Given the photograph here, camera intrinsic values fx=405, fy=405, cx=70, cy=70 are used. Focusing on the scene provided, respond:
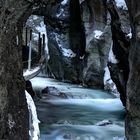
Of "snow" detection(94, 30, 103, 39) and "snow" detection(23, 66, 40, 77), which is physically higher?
"snow" detection(94, 30, 103, 39)

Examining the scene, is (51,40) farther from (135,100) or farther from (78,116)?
(135,100)

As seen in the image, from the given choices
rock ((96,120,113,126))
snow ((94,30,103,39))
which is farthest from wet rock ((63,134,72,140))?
snow ((94,30,103,39))

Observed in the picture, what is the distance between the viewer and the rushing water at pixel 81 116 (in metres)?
11.8

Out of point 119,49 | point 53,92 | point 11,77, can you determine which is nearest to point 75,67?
point 53,92

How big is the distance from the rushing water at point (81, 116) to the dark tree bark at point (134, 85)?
8.42ft

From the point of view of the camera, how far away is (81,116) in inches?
577

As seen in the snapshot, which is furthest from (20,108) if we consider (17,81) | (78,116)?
(78,116)

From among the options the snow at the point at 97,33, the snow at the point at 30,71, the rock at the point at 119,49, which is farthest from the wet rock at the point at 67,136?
the snow at the point at 97,33

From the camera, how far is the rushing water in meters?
11.8

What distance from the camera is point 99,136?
38.3 ft

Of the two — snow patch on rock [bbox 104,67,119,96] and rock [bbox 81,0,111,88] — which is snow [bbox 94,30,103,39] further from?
snow patch on rock [bbox 104,67,119,96]

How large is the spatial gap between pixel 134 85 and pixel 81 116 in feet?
19.0

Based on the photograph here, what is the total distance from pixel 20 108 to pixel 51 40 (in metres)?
20.3

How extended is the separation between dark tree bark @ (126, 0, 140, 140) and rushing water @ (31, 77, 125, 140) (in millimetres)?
2567
